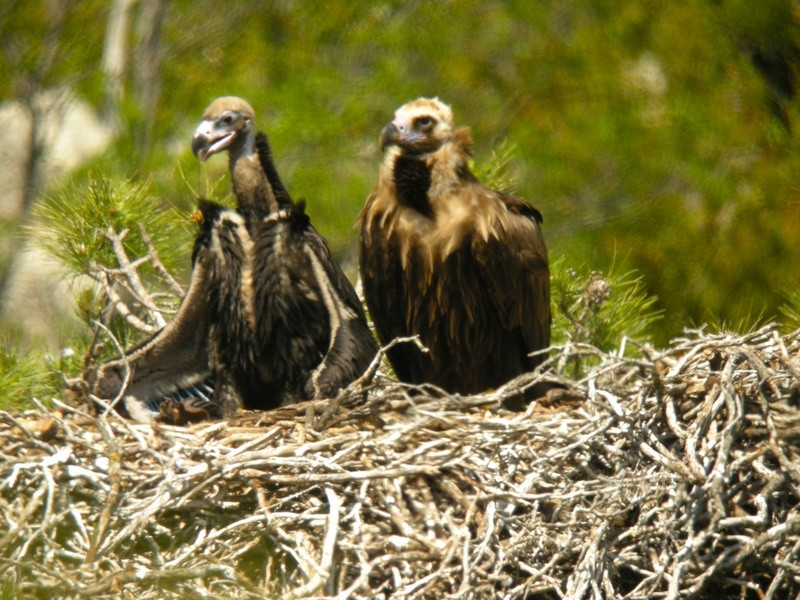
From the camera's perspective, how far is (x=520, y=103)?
12.4 meters

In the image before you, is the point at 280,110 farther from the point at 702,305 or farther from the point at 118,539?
the point at 118,539

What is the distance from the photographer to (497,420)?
373 cm

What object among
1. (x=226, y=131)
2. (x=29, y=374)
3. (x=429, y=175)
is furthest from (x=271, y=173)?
(x=29, y=374)

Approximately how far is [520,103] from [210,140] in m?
7.91

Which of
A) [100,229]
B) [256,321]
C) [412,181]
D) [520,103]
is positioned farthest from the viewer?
[520,103]

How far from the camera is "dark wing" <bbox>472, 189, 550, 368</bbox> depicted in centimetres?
464

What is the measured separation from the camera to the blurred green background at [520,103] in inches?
288

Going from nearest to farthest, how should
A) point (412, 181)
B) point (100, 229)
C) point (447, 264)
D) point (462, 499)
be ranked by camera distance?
point (462, 499) → point (447, 264) → point (412, 181) → point (100, 229)

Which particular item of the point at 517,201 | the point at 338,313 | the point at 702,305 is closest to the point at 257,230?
the point at 338,313

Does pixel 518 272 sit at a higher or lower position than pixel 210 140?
lower

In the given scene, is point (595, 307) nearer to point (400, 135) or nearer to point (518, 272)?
point (518, 272)

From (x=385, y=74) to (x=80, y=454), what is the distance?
814cm

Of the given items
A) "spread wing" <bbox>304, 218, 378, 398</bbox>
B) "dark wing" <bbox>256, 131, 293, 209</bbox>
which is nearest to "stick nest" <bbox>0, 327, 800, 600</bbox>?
"spread wing" <bbox>304, 218, 378, 398</bbox>

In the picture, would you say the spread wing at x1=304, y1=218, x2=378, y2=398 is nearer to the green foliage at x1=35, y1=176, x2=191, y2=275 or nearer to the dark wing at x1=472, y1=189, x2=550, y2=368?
the dark wing at x1=472, y1=189, x2=550, y2=368
